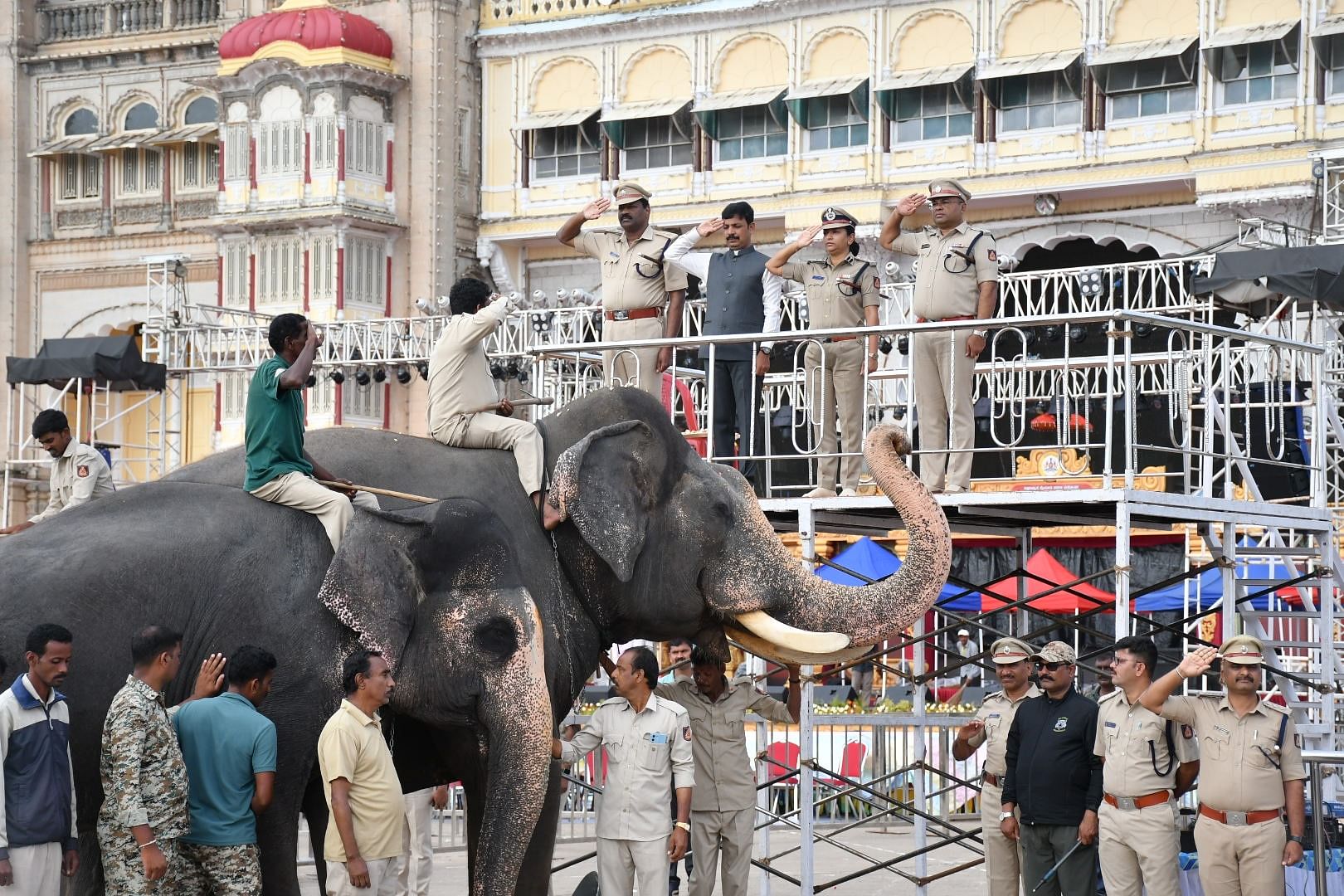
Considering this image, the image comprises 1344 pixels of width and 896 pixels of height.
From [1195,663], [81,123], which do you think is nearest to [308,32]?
[81,123]

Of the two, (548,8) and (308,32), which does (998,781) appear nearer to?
(548,8)

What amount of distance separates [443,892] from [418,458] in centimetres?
607

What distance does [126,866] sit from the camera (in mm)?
7902

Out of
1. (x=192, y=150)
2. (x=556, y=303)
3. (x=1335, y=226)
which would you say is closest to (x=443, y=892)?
(x=1335, y=226)

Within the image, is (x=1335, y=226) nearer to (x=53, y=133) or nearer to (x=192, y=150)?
(x=192, y=150)

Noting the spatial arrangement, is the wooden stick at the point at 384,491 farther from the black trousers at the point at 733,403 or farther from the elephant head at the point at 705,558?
the black trousers at the point at 733,403

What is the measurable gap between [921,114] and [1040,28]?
2.14 m

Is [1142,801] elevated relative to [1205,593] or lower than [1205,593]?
elevated

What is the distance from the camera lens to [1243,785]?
394 inches

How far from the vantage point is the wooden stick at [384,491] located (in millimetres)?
8703

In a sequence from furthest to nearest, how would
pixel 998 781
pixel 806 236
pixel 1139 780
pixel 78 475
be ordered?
pixel 78 475 → pixel 806 236 → pixel 998 781 → pixel 1139 780

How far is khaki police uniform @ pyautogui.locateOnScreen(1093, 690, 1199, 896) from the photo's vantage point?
10180 mm

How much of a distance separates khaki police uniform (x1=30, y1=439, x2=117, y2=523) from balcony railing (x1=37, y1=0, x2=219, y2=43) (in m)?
26.4

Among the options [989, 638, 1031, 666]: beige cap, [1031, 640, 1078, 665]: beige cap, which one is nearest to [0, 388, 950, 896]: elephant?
[1031, 640, 1078, 665]: beige cap
